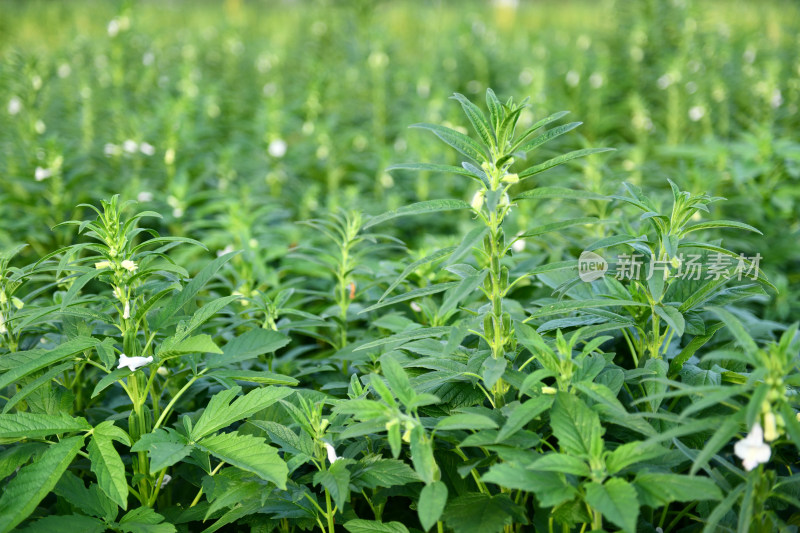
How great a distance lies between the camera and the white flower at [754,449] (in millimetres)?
1362

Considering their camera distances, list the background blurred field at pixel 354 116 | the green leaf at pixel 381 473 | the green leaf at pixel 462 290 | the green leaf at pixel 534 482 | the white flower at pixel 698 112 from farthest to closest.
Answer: the white flower at pixel 698 112, the background blurred field at pixel 354 116, the green leaf at pixel 381 473, the green leaf at pixel 462 290, the green leaf at pixel 534 482

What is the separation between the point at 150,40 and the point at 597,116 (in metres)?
5.43

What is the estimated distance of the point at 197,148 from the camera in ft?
16.4

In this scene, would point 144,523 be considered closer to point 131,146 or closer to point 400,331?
point 400,331

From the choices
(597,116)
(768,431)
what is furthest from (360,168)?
(768,431)

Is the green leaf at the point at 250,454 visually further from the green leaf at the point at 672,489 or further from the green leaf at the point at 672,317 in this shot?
the green leaf at the point at 672,317

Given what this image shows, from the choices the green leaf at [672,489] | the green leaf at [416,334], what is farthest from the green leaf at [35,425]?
the green leaf at [672,489]

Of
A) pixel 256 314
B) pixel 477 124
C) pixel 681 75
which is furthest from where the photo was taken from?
pixel 681 75

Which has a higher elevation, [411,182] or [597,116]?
[597,116]

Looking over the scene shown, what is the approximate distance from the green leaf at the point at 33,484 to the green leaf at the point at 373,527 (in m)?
0.76

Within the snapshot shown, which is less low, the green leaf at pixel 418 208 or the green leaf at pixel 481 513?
the green leaf at pixel 418 208

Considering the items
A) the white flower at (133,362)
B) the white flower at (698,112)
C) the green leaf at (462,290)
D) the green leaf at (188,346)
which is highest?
the white flower at (698,112)

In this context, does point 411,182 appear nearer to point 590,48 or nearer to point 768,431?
point 768,431

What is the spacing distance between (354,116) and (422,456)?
5.49m
